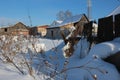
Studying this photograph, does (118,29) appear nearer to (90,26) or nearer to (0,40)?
(90,26)

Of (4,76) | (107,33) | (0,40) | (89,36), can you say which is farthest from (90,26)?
(4,76)

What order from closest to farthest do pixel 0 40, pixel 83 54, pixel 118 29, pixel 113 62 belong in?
pixel 0 40, pixel 113 62, pixel 118 29, pixel 83 54

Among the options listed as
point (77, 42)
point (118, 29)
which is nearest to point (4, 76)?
point (118, 29)

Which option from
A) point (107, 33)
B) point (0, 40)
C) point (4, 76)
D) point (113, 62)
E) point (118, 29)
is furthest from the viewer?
point (107, 33)

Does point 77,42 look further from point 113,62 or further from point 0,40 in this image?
point 0,40

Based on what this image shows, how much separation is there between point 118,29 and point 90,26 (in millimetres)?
2855

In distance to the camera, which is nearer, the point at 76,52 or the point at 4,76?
the point at 4,76

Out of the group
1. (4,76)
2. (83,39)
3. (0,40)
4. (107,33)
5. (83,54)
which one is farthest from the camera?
(83,39)

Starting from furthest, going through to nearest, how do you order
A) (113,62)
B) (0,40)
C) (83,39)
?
(83,39) < (113,62) < (0,40)

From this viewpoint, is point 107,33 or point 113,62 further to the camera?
point 107,33

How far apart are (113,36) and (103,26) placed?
83cm

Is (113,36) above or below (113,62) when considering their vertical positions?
above

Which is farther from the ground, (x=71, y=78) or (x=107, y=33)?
(x=107, y=33)

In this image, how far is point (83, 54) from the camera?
11289mm
